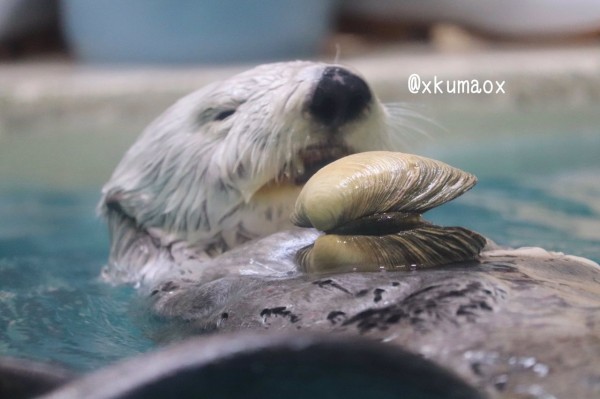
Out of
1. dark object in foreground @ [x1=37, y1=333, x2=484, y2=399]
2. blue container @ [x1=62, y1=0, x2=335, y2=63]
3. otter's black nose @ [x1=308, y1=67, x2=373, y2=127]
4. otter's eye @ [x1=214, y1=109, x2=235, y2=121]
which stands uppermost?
otter's black nose @ [x1=308, y1=67, x2=373, y2=127]

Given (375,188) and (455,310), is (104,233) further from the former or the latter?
(455,310)

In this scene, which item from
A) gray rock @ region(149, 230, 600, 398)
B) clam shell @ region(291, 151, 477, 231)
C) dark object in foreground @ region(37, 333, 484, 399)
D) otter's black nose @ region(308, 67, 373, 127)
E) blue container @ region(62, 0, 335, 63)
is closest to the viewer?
dark object in foreground @ region(37, 333, 484, 399)

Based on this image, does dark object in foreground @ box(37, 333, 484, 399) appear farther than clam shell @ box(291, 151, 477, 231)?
No

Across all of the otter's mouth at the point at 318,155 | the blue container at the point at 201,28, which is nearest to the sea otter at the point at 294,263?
the otter's mouth at the point at 318,155

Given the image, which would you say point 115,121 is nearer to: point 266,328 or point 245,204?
point 245,204

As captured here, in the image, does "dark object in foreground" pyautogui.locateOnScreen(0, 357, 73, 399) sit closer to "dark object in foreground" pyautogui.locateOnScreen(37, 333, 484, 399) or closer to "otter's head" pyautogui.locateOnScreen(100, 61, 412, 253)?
"dark object in foreground" pyautogui.locateOnScreen(37, 333, 484, 399)

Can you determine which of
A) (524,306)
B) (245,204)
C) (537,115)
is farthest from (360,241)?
(537,115)

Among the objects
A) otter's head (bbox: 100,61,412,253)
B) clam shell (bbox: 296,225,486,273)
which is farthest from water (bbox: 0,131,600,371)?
clam shell (bbox: 296,225,486,273)
